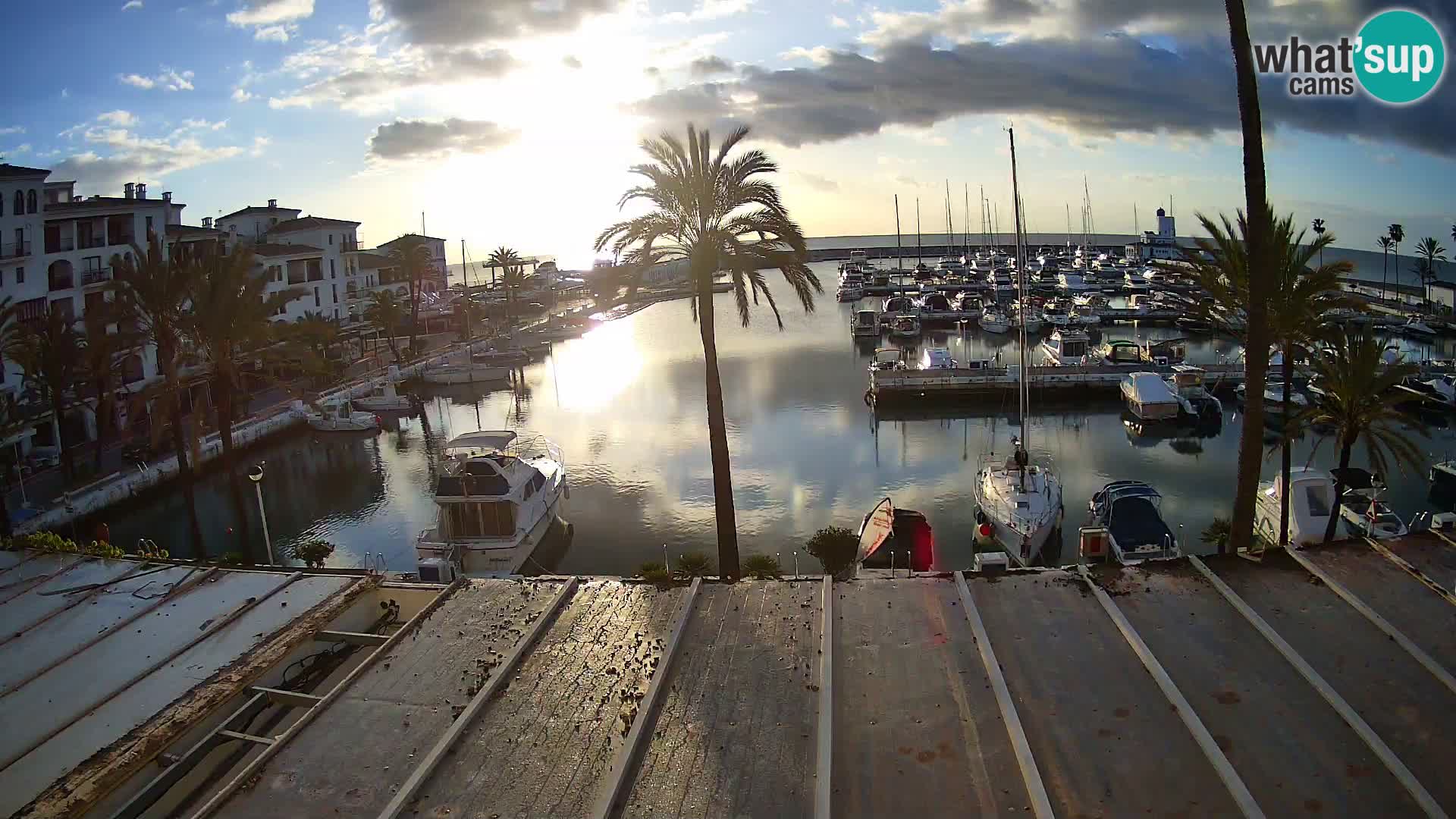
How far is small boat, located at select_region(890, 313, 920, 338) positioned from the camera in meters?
78.0

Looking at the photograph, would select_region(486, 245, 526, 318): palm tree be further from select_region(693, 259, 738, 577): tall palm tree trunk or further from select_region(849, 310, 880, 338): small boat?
select_region(693, 259, 738, 577): tall palm tree trunk

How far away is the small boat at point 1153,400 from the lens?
150 feet

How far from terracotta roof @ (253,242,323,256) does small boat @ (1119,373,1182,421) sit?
5621cm

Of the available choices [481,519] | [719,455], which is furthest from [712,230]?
[481,519]

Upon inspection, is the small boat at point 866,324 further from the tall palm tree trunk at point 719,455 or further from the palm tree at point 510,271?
the tall palm tree trunk at point 719,455

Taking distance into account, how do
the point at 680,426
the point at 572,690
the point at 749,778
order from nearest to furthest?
the point at 749,778
the point at 572,690
the point at 680,426

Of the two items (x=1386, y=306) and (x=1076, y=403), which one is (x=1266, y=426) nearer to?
(x=1076, y=403)

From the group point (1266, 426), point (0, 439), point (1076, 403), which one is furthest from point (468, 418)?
point (1266, 426)

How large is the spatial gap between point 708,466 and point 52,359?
2524 centimetres

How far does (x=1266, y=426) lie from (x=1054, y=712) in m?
40.0

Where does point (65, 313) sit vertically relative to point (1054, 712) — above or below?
above

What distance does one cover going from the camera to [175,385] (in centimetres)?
3269

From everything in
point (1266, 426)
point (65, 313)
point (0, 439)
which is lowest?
point (1266, 426)

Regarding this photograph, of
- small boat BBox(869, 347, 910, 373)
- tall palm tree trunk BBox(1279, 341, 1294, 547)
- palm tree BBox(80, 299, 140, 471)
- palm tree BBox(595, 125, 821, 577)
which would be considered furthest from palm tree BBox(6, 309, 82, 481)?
tall palm tree trunk BBox(1279, 341, 1294, 547)
